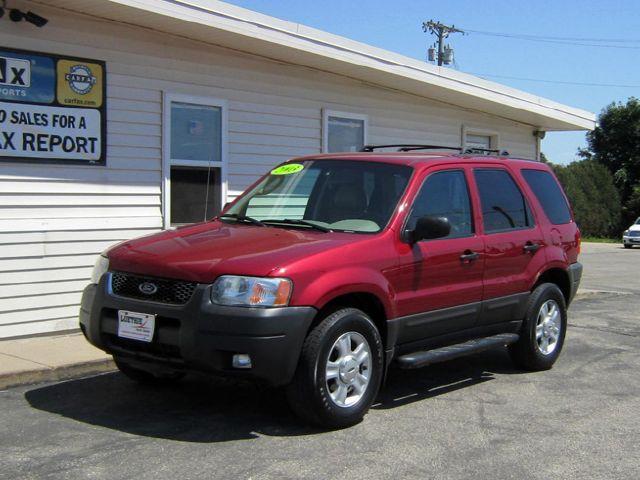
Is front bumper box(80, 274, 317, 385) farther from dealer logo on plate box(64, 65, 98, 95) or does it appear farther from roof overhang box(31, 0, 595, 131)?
roof overhang box(31, 0, 595, 131)

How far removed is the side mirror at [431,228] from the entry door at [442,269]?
128 millimetres

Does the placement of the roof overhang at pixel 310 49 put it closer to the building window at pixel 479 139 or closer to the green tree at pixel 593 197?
the building window at pixel 479 139

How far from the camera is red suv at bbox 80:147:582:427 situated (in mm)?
4883

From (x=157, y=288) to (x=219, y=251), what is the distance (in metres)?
0.47

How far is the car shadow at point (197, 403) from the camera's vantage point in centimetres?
527

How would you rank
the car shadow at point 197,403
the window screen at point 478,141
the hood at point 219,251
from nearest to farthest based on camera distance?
the hood at point 219,251 → the car shadow at point 197,403 → the window screen at point 478,141

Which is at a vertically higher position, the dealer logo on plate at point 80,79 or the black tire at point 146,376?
the dealer logo on plate at point 80,79

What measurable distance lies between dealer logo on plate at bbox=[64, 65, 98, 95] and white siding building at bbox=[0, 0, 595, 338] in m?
0.02

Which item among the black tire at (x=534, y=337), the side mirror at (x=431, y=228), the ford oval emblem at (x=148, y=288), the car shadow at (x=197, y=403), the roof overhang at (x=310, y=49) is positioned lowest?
the car shadow at (x=197, y=403)

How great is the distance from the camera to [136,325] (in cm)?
517

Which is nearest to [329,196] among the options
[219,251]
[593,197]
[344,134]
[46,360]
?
[219,251]

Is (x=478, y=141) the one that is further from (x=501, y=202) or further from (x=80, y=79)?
(x=80, y=79)

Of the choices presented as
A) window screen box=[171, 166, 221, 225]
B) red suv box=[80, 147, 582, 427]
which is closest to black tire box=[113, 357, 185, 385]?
red suv box=[80, 147, 582, 427]

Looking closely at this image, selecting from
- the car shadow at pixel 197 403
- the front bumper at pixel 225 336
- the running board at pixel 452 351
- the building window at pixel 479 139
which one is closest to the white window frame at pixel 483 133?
the building window at pixel 479 139
